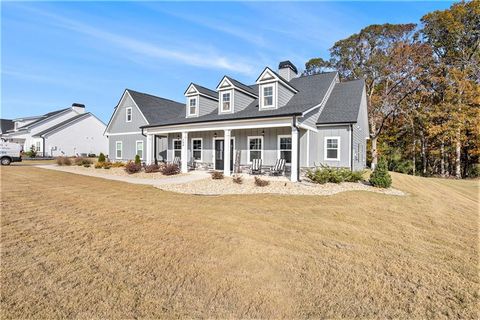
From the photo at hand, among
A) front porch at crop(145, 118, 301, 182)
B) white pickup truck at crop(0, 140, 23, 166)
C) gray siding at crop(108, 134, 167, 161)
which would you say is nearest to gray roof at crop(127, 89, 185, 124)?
gray siding at crop(108, 134, 167, 161)

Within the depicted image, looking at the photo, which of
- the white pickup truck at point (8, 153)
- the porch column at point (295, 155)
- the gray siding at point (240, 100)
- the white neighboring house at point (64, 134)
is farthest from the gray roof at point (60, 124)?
the porch column at point (295, 155)

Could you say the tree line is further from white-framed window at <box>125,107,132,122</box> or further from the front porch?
white-framed window at <box>125,107,132,122</box>

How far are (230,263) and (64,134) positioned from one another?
1563 inches

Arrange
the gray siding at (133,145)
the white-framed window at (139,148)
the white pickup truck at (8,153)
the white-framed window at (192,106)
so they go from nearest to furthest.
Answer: the white-framed window at (192,106) → the white pickup truck at (8,153) → the white-framed window at (139,148) → the gray siding at (133,145)

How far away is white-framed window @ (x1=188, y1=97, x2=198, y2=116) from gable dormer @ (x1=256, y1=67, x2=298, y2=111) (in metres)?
A: 5.47

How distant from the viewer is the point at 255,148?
1627cm

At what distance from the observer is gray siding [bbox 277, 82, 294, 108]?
15.4 meters

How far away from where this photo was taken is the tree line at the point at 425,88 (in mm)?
21312

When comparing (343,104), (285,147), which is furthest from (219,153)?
(343,104)

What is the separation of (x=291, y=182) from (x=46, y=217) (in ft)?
30.8

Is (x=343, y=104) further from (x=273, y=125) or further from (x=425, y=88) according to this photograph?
(x=425, y=88)

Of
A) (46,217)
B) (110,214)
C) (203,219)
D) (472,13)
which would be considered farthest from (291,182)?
(472,13)

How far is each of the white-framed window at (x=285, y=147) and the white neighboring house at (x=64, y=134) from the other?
33.0m

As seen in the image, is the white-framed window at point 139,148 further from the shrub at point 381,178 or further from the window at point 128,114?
the shrub at point 381,178
